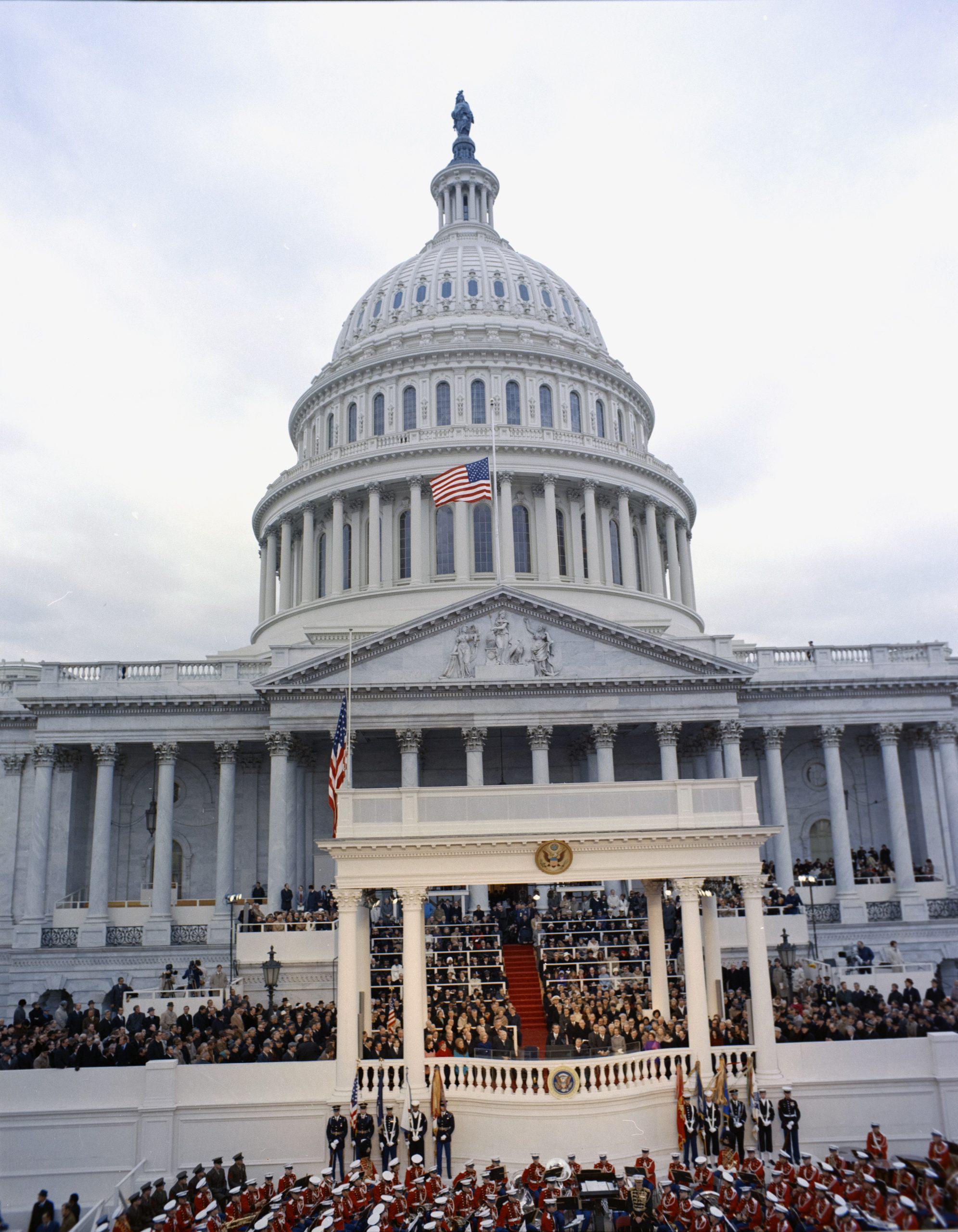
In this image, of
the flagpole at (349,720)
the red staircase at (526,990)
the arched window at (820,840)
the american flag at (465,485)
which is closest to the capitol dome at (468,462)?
the american flag at (465,485)

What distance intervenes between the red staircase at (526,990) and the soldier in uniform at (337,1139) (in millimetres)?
6067

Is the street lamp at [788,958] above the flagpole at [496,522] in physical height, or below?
below

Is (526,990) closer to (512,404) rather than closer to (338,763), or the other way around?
(338,763)

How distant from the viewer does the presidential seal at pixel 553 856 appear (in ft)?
77.3

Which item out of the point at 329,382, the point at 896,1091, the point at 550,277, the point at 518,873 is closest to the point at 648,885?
the point at 518,873

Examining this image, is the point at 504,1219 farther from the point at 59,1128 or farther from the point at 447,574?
the point at 447,574

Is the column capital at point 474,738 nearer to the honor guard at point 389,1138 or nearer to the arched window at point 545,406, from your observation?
the honor guard at point 389,1138

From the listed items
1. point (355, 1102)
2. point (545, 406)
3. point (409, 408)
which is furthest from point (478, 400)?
point (355, 1102)

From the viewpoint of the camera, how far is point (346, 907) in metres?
23.5

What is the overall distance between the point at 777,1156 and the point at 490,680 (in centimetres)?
2749

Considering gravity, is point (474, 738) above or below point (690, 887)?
above

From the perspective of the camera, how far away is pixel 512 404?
6956 centimetres

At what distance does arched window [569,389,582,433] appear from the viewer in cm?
7112

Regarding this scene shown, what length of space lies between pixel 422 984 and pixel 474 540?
1652 inches
